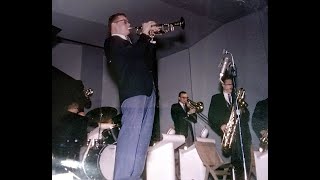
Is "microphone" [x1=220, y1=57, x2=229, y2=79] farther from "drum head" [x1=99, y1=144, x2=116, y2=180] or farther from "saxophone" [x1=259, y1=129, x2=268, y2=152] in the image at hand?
"drum head" [x1=99, y1=144, x2=116, y2=180]

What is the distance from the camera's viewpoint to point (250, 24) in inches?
64.1

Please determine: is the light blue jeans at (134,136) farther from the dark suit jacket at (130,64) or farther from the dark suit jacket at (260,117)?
the dark suit jacket at (260,117)

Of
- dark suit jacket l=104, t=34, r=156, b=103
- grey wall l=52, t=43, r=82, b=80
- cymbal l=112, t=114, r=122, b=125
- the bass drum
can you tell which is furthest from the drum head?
grey wall l=52, t=43, r=82, b=80

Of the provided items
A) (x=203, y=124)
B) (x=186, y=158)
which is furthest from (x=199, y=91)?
(x=186, y=158)

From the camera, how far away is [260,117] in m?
1.55

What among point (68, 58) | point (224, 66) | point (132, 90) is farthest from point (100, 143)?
point (224, 66)

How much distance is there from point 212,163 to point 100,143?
0.50 metres

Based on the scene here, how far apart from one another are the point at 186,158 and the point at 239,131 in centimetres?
26

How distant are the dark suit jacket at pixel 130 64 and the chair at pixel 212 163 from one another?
13.4 inches

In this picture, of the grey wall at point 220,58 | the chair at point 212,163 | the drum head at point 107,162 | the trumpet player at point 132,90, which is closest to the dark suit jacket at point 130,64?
the trumpet player at point 132,90
